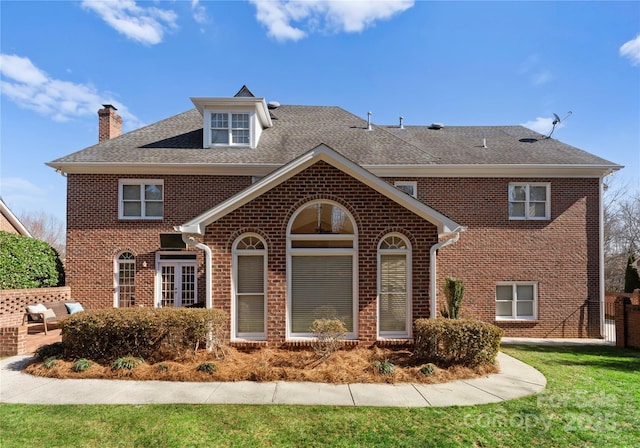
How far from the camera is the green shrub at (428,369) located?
7.35m

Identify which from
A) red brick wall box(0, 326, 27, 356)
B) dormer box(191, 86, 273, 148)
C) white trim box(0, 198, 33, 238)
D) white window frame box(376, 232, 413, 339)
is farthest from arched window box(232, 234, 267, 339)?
white trim box(0, 198, 33, 238)

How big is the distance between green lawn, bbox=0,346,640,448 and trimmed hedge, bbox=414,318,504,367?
4.92ft

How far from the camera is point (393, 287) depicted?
29.9 feet

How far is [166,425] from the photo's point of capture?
5203 mm

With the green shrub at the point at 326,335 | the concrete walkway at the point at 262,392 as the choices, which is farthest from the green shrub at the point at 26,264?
the green shrub at the point at 326,335

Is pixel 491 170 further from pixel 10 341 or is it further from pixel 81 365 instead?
pixel 10 341

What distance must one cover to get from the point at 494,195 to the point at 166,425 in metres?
13.5

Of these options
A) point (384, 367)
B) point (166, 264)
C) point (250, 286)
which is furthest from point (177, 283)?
point (384, 367)

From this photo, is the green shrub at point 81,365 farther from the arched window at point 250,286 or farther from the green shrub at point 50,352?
the arched window at point 250,286

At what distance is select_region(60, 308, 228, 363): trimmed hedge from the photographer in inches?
312

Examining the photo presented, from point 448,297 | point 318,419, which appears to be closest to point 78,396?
point 318,419

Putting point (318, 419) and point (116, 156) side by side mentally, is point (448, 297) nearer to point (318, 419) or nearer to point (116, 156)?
Answer: point (318, 419)

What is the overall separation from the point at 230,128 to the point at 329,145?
4.27 m

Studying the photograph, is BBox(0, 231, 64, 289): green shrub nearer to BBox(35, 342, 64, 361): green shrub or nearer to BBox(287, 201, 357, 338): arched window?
BBox(35, 342, 64, 361): green shrub
